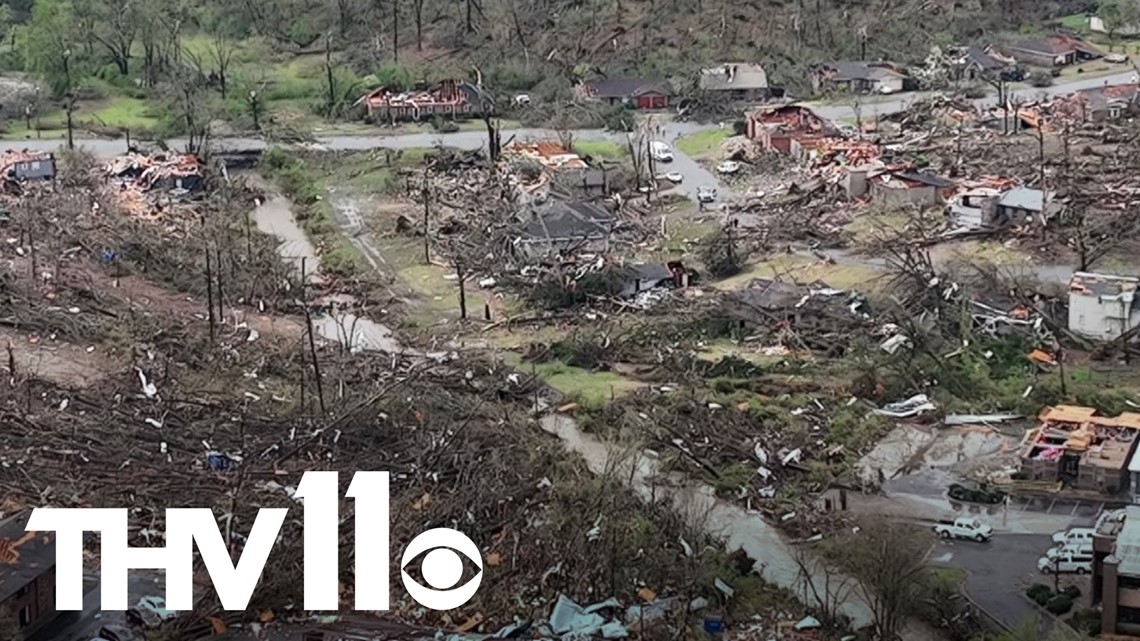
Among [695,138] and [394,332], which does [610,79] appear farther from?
[394,332]

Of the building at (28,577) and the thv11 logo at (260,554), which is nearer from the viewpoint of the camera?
the building at (28,577)

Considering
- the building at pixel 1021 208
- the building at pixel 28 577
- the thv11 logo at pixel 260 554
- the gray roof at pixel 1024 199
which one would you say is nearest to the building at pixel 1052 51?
the gray roof at pixel 1024 199

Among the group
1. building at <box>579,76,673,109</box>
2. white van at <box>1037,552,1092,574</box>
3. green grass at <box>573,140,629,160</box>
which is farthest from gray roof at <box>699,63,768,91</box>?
white van at <box>1037,552,1092,574</box>

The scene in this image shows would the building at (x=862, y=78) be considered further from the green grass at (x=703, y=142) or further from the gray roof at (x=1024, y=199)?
the gray roof at (x=1024, y=199)

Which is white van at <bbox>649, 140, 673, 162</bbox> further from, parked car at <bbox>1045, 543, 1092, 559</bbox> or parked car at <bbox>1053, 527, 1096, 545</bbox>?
parked car at <bbox>1045, 543, 1092, 559</bbox>

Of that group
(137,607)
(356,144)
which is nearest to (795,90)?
(356,144)
